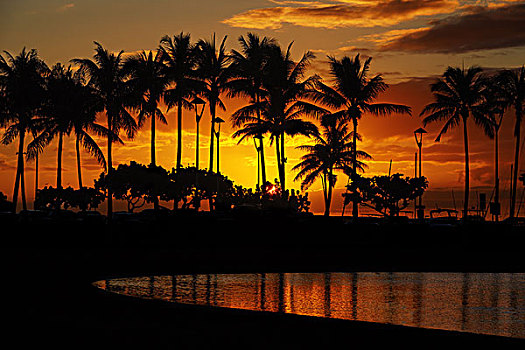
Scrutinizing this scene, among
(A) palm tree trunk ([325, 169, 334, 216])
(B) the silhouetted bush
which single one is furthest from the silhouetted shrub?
(B) the silhouetted bush

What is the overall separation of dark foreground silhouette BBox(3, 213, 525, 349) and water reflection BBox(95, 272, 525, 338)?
1.94 meters

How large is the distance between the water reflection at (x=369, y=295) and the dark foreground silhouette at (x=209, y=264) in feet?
6.36

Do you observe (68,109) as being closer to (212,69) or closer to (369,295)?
(212,69)

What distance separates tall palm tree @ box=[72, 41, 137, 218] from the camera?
6188 centimetres

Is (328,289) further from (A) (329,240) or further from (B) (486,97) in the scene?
(B) (486,97)

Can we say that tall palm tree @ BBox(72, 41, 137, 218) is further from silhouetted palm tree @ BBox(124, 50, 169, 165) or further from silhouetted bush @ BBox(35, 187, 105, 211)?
silhouetted bush @ BBox(35, 187, 105, 211)

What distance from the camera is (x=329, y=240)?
4016 centimetres

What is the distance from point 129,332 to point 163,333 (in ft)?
1.91

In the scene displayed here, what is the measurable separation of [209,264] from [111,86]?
120 feet

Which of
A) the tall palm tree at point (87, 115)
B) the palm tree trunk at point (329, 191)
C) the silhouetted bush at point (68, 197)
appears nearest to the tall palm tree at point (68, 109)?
the tall palm tree at point (87, 115)

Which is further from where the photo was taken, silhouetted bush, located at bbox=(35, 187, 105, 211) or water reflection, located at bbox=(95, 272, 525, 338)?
silhouetted bush, located at bbox=(35, 187, 105, 211)

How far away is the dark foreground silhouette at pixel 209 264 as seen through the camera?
40.3 feet

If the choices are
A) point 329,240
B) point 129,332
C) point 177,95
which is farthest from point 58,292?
point 177,95

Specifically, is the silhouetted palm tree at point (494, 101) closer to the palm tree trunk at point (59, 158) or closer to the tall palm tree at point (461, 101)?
the tall palm tree at point (461, 101)
